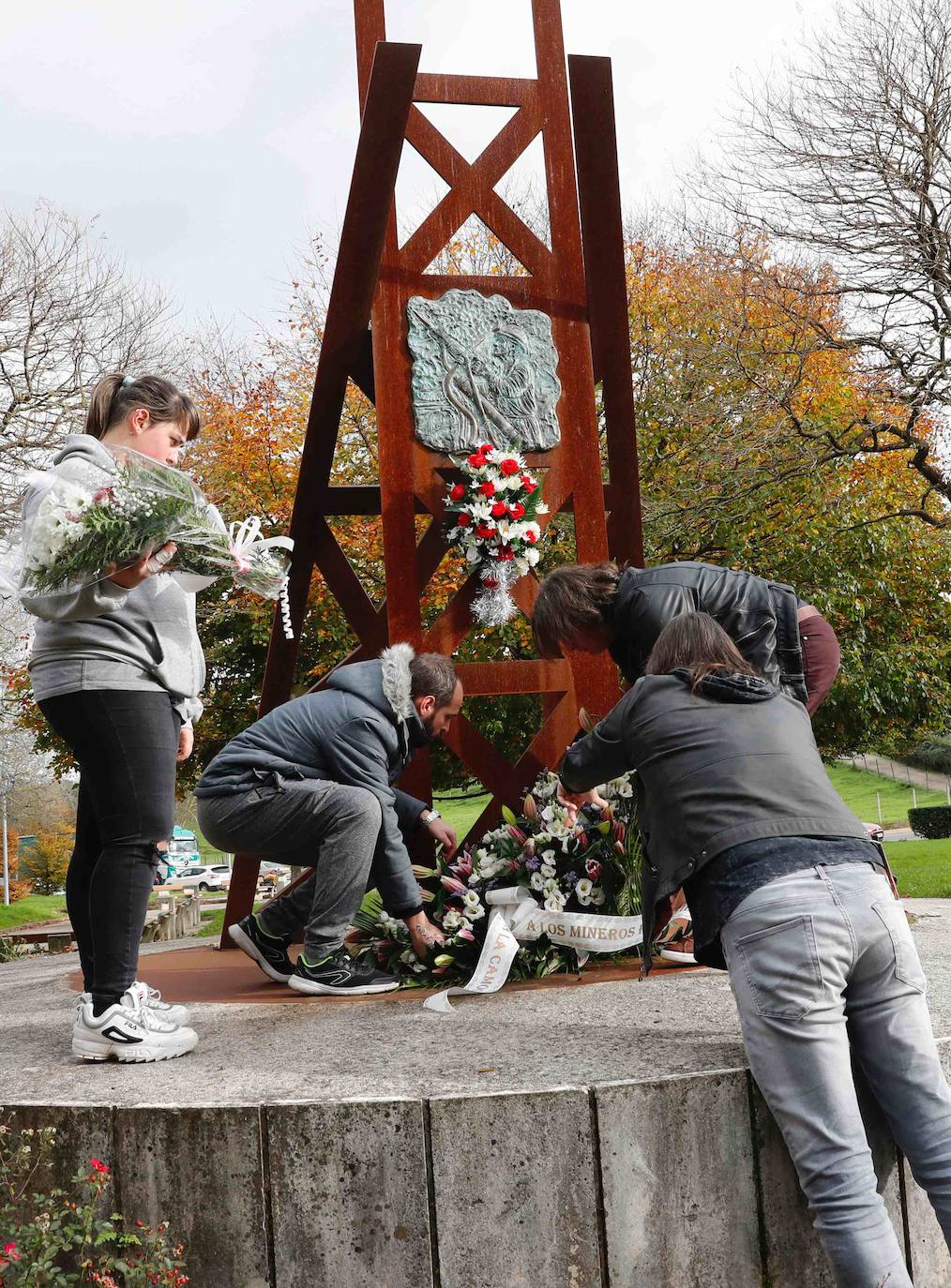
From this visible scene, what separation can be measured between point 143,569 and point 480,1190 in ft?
5.72

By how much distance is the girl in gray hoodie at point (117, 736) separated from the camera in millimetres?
3119

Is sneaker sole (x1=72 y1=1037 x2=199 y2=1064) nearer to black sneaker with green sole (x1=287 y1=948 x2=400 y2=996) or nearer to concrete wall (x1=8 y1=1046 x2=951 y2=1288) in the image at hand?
concrete wall (x1=8 y1=1046 x2=951 y2=1288)

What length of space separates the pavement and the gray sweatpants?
0.98 ft

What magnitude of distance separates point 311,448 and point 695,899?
11.3 ft

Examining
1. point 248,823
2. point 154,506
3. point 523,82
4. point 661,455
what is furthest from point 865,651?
point 154,506

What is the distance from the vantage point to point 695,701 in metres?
2.81

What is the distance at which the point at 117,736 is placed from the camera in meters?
3.15

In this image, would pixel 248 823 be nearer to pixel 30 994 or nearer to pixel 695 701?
pixel 30 994

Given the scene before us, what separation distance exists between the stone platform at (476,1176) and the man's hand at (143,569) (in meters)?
1.30

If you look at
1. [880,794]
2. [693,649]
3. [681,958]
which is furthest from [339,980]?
[880,794]

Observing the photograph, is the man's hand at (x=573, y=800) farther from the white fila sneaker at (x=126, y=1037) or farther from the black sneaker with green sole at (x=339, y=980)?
the white fila sneaker at (x=126, y=1037)

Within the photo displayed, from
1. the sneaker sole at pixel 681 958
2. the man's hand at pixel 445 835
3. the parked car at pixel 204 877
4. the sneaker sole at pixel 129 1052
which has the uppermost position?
the man's hand at pixel 445 835

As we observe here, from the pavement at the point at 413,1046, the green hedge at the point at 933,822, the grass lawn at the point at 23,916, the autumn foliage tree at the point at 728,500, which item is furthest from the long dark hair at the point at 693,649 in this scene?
the green hedge at the point at 933,822

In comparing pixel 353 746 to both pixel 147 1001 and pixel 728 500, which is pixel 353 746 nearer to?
pixel 147 1001
